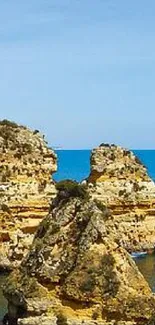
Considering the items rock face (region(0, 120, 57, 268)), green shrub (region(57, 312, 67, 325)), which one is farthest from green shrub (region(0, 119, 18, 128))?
green shrub (region(57, 312, 67, 325))

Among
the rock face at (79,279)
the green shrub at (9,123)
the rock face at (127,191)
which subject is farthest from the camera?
the rock face at (127,191)

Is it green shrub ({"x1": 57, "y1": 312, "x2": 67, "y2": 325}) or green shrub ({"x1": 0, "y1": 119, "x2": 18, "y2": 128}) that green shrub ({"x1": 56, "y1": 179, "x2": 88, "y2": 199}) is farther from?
green shrub ({"x1": 0, "y1": 119, "x2": 18, "y2": 128})

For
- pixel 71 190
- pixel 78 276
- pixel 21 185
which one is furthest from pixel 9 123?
pixel 78 276

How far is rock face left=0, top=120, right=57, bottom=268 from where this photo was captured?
52.5m

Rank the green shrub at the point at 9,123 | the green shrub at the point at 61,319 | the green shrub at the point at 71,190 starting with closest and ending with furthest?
the green shrub at the point at 61,319 → the green shrub at the point at 71,190 → the green shrub at the point at 9,123

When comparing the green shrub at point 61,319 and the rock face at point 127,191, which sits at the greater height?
the rock face at point 127,191

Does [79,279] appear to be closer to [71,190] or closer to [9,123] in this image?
[71,190]

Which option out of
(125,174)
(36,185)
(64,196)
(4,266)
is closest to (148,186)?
(125,174)

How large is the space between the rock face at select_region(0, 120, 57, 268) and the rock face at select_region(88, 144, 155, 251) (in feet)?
20.3

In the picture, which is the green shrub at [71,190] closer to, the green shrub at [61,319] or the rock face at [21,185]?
the green shrub at [61,319]

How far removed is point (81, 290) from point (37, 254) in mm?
2134

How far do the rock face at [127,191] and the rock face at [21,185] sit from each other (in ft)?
20.3

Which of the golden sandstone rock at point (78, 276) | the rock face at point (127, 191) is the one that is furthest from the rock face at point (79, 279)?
the rock face at point (127, 191)

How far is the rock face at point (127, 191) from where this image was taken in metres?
61.4
